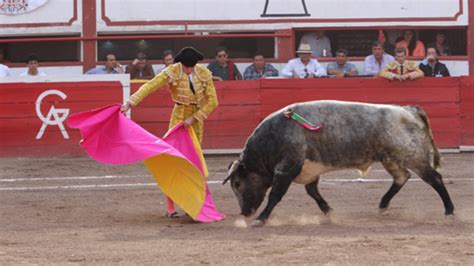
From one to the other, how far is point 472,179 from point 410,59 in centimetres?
401

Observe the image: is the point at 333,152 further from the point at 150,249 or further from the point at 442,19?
the point at 442,19

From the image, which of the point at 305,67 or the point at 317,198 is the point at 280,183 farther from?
the point at 305,67

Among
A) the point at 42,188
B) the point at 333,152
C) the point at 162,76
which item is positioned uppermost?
the point at 162,76

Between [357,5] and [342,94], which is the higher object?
[357,5]

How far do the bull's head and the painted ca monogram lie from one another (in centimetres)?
537

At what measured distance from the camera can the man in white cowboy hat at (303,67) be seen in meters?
13.0

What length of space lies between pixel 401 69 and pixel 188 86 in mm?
5456

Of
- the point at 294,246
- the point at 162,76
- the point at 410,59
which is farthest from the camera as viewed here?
the point at 410,59

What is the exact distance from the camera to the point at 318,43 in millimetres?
14078

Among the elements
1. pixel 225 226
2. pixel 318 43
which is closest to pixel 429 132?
pixel 225 226

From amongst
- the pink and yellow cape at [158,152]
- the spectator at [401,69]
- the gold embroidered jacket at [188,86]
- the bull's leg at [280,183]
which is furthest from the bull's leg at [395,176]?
the spectator at [401,69]

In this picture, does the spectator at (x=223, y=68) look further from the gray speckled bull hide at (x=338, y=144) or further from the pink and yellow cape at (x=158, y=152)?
the gray speckled bull hide at (x=338, y=144)

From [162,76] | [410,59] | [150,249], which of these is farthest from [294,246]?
[410,59]

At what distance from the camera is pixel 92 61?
14125mm
